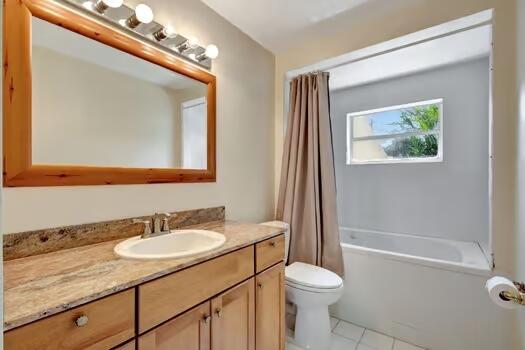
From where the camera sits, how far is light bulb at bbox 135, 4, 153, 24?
1351mm

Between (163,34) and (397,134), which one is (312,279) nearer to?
(163,34)

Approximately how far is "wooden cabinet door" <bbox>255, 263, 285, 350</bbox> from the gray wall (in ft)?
6.09

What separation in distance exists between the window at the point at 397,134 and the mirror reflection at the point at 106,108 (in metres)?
2.13

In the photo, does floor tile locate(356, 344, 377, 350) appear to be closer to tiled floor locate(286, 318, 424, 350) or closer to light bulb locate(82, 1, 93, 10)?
tiled floor locate(286, 318, 424, 350)

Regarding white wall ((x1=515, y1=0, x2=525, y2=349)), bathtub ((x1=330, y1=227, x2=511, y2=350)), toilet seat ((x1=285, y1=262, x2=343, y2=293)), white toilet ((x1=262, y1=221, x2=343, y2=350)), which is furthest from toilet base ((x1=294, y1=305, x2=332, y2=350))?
white wall ((x1=515, y1=0, x2=525, y2=349))

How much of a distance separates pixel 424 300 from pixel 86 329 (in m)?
2.02

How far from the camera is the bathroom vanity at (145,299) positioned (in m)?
0.74

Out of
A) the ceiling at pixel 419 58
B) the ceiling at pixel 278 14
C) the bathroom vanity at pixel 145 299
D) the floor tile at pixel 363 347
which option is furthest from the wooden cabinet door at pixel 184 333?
the ceiling at pixel 419 58

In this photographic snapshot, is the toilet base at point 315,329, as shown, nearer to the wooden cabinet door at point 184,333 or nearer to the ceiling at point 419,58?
the wooden cabinet door at point 184,333

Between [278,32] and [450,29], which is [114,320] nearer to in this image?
[278,32]

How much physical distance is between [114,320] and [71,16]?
4.28 ft

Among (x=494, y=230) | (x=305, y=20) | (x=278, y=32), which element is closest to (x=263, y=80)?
(x=278, y=32)

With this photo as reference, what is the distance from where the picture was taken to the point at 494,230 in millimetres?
1607

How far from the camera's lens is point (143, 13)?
53.5 inches
